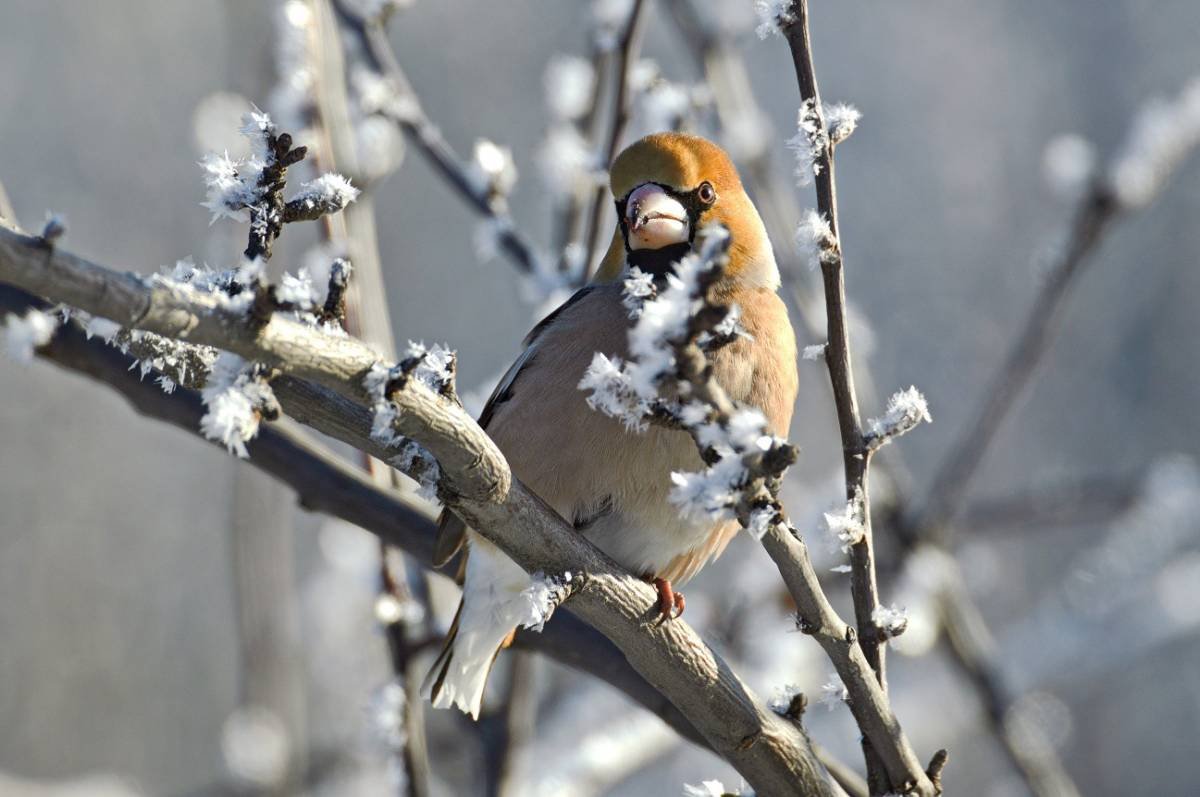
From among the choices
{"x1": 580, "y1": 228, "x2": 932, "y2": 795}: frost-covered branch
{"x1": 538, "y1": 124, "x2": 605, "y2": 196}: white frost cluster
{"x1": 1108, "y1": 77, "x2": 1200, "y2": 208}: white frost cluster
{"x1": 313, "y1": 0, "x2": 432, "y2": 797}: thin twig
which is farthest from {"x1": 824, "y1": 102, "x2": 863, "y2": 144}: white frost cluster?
{"x1": 1108, "y1": 77, "x2": 1200, "y2": 208}: white frost cluster

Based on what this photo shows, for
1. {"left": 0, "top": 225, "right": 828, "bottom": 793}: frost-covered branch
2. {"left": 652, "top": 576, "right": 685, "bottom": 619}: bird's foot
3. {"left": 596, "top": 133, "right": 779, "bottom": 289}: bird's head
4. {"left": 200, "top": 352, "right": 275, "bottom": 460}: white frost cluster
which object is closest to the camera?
{"left": 0, "top": 225, "right": 828, "bottom": 793}: frost-covered branch

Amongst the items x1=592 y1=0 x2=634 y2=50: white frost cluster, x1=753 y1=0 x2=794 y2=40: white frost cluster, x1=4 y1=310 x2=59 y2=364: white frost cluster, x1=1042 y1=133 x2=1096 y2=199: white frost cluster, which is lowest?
x1=4 y1=310 x2=59 y2=364: white frost cluster

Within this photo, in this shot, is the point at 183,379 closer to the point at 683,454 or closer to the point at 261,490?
the point at 683,454

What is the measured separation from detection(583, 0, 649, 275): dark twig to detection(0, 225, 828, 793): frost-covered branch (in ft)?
4.89

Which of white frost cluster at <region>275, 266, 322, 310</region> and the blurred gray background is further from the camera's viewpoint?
the blurred gray background

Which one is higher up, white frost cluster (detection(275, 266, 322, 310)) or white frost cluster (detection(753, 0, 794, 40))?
white frost cluster (detection(753, 0, 794, 40))

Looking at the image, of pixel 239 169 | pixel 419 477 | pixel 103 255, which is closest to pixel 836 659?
pixel 419 477

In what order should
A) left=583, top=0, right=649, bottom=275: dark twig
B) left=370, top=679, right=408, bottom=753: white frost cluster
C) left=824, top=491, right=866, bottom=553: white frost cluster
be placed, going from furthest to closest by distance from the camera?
1. left=583, top=0, right=649, bottom=275: dark twig
2. left=370, top=679, right=408, bottom=753: white frost cluster
3. left=824, top=491, right=866, bottom=553: white frost cluster

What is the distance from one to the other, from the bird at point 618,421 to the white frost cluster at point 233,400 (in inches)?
45.3

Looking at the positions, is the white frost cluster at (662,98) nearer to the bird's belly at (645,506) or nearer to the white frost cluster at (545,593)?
the bird's belly at (645,506)

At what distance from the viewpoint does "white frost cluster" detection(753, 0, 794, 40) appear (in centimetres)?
180

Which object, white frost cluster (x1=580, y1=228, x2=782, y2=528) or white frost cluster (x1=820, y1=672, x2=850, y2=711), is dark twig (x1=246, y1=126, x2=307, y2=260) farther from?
white frost cluster (x1=820, y1=672, x2=850, y2=711)

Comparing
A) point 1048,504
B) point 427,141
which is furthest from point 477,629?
point 1048,504

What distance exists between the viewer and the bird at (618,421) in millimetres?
2803
